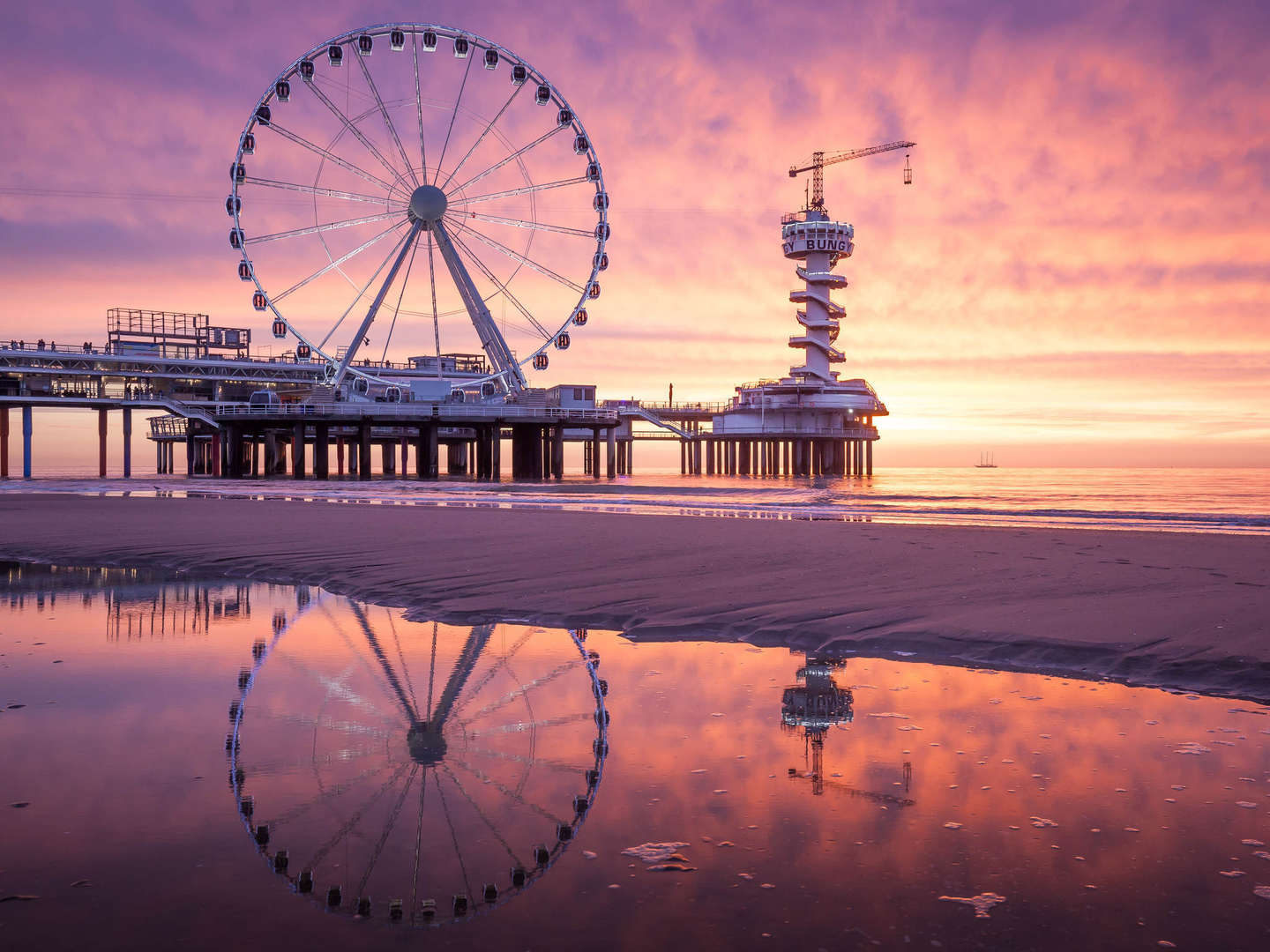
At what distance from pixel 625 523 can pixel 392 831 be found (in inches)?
561

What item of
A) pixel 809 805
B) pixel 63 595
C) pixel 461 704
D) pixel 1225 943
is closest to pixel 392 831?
pixel 809 805

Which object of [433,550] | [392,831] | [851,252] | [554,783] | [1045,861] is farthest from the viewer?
[851,252]

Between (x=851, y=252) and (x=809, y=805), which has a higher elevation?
(x=851, y=252)

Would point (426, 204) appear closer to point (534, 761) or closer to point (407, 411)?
point (407, 411)

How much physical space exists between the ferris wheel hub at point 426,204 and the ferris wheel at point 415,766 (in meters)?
41.3

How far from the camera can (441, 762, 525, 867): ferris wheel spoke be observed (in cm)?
310

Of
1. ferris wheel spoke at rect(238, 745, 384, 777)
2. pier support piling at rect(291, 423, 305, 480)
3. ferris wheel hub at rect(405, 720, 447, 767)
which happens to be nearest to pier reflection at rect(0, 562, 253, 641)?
ferris wheel hub at rect(405, 720, 447, 767)

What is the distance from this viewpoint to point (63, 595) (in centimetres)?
931

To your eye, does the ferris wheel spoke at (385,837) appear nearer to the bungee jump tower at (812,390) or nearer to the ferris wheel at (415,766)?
the ferris wheel at (415,766)

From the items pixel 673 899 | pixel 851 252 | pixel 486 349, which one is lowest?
pixel 673 899

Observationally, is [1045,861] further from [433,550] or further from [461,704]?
[433,550]

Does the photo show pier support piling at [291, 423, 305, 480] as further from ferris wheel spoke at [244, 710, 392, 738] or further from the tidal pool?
ferris wheel spoke at [244, 710, 392, 738]

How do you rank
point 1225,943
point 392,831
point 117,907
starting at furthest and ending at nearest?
point 392,831, point 117,907, point 1225,943

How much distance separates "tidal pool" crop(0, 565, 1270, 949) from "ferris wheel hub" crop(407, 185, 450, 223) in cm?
4168
